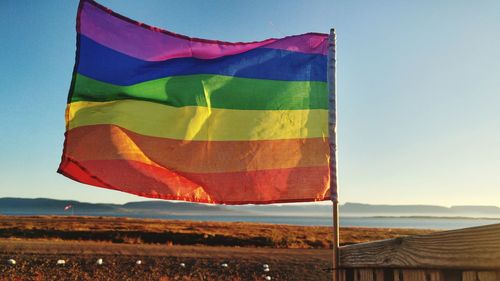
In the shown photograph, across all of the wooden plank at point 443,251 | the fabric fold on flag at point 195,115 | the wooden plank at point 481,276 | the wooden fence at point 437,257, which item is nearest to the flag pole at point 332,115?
the fabric fold on flag at point 195,115

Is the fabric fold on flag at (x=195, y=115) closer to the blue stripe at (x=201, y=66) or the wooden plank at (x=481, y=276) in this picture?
the blue stripe at (x=201, y=66)

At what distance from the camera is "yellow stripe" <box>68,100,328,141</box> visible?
5414 mm

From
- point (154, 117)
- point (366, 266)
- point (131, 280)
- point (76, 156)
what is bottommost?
point (131, 280)

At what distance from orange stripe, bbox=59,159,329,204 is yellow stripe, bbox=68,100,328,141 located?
1.32ft

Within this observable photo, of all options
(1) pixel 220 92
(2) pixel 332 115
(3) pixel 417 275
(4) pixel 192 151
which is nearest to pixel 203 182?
(4) pixel 192 151

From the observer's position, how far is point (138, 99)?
18.5 feet

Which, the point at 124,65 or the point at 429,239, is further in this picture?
the point at 124,65

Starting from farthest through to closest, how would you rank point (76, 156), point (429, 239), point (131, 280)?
point (131, 280)
point (76, 156)
point (429, 239)

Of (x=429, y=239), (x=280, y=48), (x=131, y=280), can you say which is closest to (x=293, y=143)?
(x=280, y=48)

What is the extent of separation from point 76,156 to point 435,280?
3.94 meters

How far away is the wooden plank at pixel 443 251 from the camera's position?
1911mm

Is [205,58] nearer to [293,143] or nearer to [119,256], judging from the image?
[293,143]

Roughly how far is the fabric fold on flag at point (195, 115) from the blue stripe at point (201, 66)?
11 millimetres

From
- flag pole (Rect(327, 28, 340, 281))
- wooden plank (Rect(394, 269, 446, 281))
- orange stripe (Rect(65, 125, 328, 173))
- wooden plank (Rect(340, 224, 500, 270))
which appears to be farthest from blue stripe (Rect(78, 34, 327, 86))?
wooden plank (Rect(394, 269, 446, 281))
